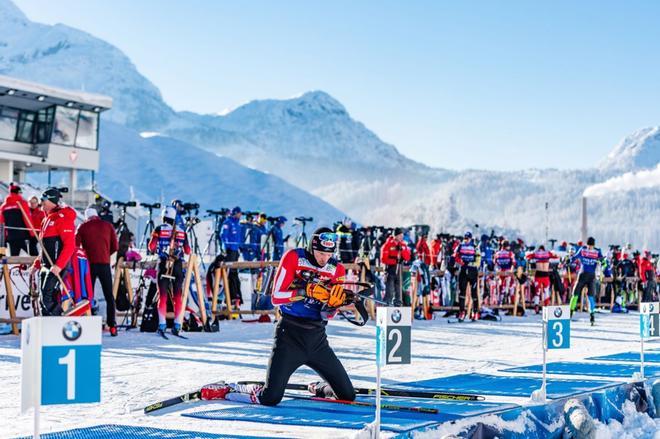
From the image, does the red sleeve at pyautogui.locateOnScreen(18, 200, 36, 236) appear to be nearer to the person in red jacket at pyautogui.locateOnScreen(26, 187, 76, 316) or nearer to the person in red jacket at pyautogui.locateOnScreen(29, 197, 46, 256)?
the person in red jacket at pyautogui.locateOnScreen(29, 197, 46, 256)

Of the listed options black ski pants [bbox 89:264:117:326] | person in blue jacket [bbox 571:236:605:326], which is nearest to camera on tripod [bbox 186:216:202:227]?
black ski pants [bbox 89:264:117:326]

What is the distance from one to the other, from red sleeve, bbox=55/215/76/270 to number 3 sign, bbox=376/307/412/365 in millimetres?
5428

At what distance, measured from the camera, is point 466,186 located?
444 ft

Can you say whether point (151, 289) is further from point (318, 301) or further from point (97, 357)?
point (97, 357)

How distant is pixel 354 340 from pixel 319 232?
20.6 ft

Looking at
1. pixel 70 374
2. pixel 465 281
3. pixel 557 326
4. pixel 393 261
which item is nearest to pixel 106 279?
pixel 557 326

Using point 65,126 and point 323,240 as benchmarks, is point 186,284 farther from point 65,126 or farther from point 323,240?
point 65,126

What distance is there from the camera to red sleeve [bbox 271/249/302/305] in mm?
5957

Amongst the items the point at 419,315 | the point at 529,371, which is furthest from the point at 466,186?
the point at 529,371

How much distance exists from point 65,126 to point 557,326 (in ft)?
113

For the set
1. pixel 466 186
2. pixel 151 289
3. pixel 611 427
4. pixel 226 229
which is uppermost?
pixel 466 186

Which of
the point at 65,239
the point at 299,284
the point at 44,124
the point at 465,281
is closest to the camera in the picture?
the point at 299,284

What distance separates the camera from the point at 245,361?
9289 mm

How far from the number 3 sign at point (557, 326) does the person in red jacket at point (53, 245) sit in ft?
18.4
